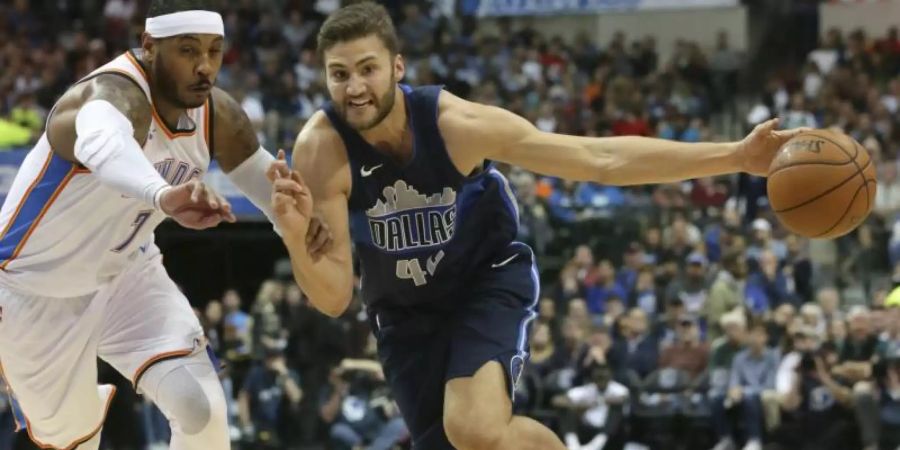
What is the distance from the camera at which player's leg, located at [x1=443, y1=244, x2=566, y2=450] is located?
539 centimetres

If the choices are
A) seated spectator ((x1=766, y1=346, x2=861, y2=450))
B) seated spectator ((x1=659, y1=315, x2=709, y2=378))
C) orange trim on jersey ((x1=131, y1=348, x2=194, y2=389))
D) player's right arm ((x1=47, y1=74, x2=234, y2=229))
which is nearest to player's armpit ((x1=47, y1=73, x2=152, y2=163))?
player's right arm ((x1=47, y1=74, x2=234, y2=229))

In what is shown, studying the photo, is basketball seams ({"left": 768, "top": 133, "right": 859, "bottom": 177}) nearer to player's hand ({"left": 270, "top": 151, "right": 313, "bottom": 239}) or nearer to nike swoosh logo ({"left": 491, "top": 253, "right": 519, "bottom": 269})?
nike swoosh logo ({"left": 491, "top": 253, "right": 519, "bottom": 269})

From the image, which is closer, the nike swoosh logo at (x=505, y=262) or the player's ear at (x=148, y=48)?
the player's ear at (x=148, y=48)

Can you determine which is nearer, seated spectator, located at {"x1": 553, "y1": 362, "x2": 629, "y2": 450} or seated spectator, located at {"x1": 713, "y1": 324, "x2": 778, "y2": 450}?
seated spectator, located at {"x1": 713, "y1": 324, "x2": 778, "y2": 450}

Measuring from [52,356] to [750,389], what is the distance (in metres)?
7.07

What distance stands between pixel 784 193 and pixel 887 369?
5.88 metres

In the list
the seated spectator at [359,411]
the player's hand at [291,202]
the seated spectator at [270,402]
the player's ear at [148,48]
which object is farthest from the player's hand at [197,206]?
the seated spectator at [270,402]

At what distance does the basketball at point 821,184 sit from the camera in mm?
5258

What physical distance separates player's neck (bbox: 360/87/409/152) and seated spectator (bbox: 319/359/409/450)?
6.25 meters

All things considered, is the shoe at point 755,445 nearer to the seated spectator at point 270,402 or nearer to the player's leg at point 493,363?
the seated spectator at point 270,402

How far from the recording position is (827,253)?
13922 millimetres

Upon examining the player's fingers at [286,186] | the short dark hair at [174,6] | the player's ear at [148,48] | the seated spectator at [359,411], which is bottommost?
the seated spectator at [359,411]

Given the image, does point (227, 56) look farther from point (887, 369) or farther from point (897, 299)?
point (897, 299)

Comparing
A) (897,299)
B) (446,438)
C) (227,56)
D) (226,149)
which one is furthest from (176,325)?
(227,56)
